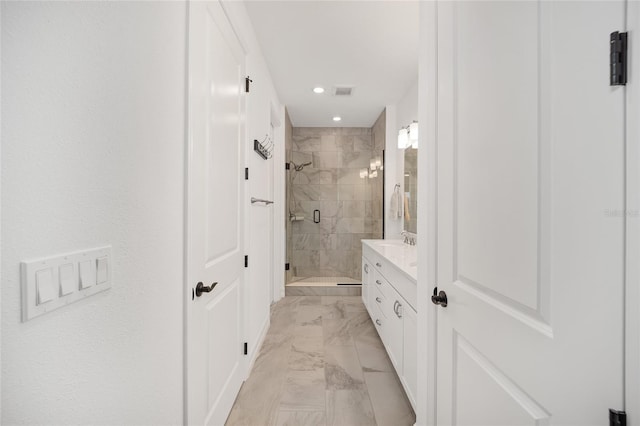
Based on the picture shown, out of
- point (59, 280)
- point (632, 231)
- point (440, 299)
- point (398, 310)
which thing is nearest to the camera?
point (632, 231)

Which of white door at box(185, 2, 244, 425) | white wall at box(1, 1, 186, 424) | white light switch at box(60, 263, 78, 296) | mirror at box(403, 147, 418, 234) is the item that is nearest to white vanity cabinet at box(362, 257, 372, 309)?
mirror at box(403, 147, 418, 234)

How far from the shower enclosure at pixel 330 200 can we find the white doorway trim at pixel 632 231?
4275 millimetres

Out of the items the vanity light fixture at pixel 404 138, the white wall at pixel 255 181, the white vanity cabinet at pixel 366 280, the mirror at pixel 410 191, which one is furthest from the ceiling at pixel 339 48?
the white vanity cabinet at pixel 366 280

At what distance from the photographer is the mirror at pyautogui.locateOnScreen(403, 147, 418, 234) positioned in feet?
10.5

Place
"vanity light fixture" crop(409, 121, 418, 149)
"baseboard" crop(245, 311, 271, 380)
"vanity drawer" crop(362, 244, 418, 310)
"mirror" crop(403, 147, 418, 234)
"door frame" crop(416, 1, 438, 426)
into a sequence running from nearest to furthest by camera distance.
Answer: "door frame" crop(416, 1, 438, 426) < "vanity drawer" crop(362, 244, 418, 310) < "baseboard" crop(245, 311, 271, 380) < "vanity light fixture" crop(409, 121, 418, 149) < "mirror" crop(403, 147, 418, 234)

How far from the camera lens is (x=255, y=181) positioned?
234 centimetres

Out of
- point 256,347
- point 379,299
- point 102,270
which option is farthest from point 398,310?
point 102,270

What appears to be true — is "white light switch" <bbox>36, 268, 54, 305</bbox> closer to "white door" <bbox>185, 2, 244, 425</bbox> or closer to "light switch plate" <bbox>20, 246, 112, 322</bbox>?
"light switch plate" <bbox>20, 246, 112, 322</bbox>

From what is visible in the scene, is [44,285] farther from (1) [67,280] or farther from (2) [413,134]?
(2) [413,134]

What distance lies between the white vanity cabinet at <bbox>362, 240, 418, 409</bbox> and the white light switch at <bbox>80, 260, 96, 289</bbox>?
141 cm

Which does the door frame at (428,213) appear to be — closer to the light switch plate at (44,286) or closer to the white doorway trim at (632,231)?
the white doorway trim at (632,231)

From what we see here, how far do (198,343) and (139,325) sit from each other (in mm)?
434

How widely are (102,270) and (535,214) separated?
1.03 metres

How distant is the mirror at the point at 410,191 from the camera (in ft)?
10.5
